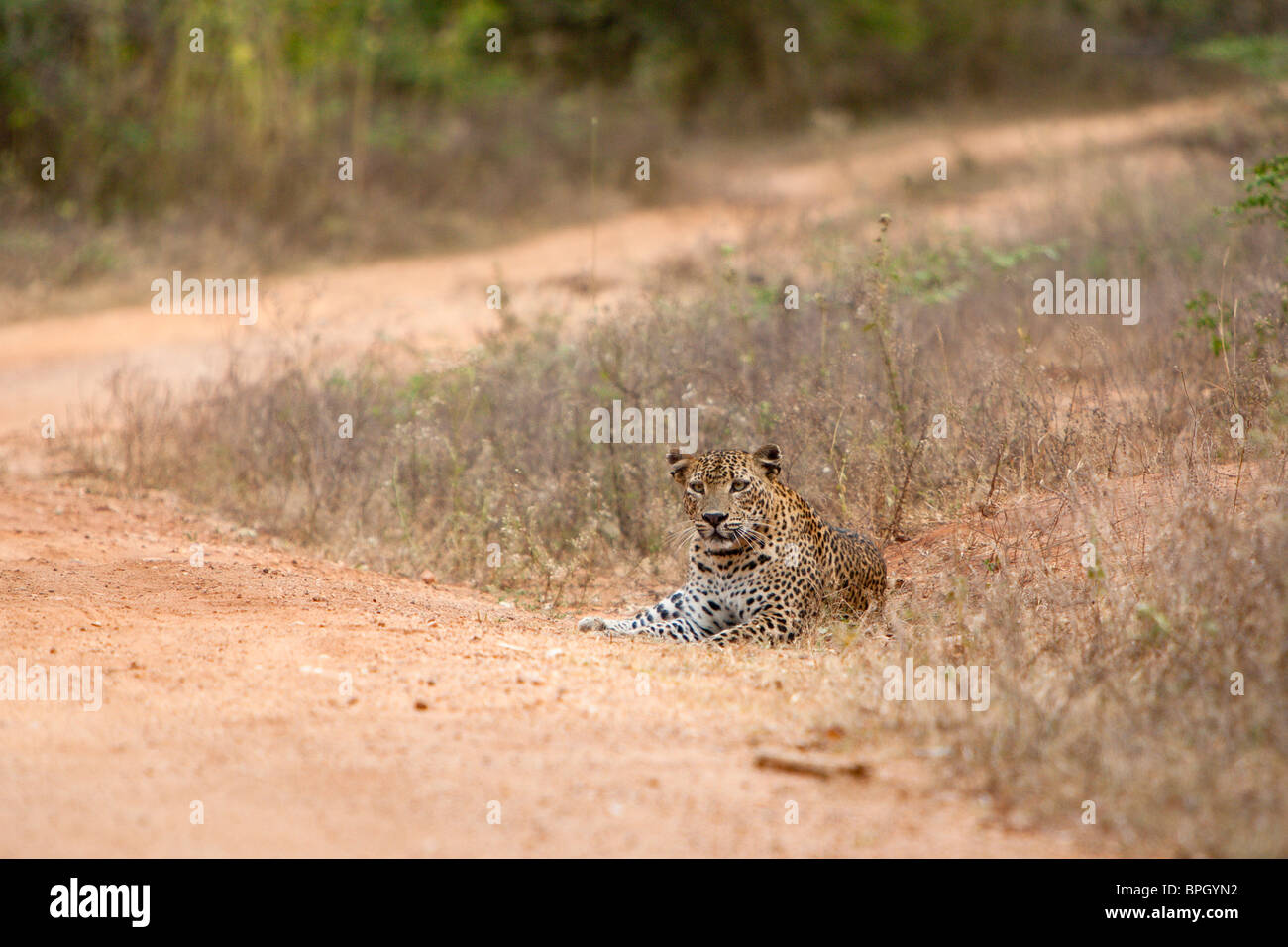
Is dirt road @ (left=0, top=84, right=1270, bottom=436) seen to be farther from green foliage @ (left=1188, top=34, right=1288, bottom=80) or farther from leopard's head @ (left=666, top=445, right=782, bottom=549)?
leopard's head @ (left=666, top=445, right=782, bottom=549)

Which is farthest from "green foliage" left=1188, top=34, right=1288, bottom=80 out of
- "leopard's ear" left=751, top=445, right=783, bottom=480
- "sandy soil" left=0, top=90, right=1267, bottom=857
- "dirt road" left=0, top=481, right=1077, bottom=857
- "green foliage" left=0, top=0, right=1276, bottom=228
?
"dirt road" left=0, top=481, right=1077, bottom=857

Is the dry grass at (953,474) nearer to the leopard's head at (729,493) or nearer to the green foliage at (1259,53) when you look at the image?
the leopard's head at (729,493)

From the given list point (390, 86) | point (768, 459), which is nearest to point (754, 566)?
point (768, 459)

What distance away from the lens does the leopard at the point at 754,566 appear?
664 cm

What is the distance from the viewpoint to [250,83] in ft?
57.2

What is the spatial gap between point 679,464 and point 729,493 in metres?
0.38

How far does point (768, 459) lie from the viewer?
6844mm

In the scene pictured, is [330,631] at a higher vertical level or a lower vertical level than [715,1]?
lower

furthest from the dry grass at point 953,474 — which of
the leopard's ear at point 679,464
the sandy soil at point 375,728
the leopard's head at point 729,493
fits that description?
the leopard's ear at point 679,464

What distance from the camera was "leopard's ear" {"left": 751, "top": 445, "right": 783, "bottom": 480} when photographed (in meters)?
6.81

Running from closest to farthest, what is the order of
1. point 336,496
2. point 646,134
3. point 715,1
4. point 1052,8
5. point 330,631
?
point 330,631, point 336,496, point 646,134, point 715,1, point 1052,8

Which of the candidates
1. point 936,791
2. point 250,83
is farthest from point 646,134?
point 936,791
